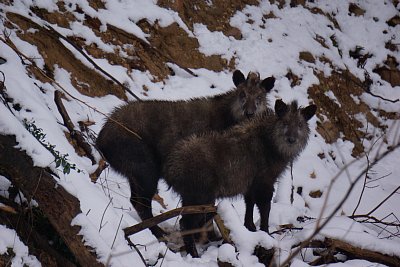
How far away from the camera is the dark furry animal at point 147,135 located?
637 cm

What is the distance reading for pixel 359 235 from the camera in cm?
504

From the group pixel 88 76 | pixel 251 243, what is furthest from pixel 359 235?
pixel 88 76

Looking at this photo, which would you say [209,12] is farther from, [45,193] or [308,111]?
[45,193]

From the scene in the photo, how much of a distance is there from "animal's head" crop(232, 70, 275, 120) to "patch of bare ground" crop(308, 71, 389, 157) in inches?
143

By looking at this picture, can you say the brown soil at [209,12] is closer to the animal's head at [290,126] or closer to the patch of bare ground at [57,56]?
the patch of bare ground at [57,56]

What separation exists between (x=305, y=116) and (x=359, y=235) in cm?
185

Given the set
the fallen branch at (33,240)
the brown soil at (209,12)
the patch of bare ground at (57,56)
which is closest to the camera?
the fallen branch at (33,240)

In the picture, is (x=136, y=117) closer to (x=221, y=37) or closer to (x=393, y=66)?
(x=221, y=37)

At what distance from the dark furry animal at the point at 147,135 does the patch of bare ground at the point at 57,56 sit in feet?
6.95

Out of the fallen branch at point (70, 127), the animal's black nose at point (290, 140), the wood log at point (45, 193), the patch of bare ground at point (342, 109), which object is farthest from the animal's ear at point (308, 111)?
the patch of bare ground at point (342, 109)

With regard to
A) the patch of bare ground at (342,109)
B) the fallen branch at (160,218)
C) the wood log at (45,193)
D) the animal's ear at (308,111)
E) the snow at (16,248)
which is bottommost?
the patch of bare ground at (342,109)

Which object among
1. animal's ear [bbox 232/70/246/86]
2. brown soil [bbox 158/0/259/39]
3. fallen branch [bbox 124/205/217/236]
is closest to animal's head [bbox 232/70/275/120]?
animal's ear [bbox 232/70/246/86]

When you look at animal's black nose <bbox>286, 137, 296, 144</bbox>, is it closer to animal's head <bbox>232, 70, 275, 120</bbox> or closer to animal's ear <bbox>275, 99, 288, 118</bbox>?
animal's ear <bbox>275, 99, 288, 118</bbox>

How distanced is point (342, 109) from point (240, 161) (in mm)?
6194
